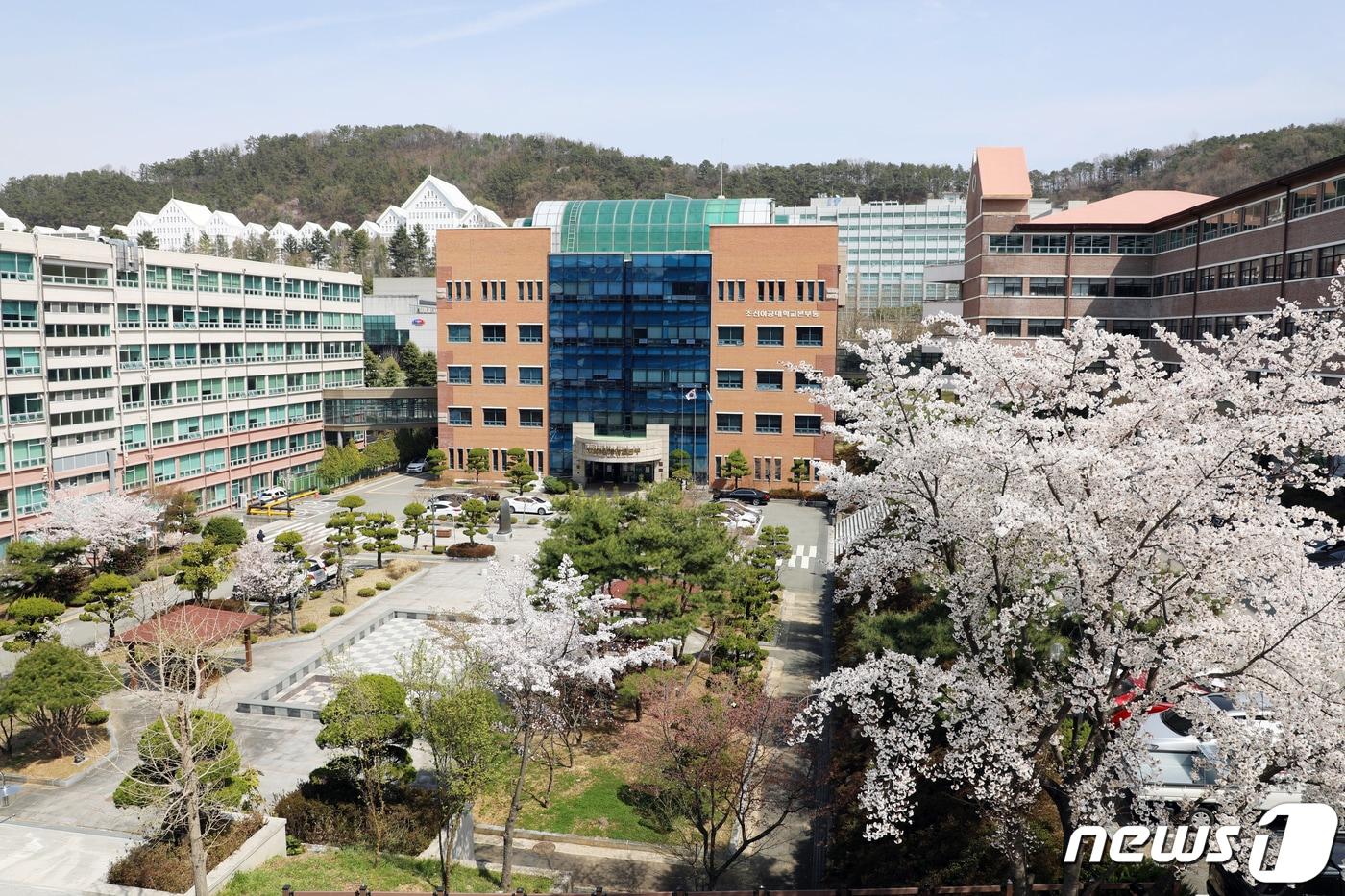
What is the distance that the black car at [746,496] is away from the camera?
44.5 metres

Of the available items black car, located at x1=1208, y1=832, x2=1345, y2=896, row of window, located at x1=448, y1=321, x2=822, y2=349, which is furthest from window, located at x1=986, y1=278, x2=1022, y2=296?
black car, located at x1=1208, y1=832, x2=1345, y2=896

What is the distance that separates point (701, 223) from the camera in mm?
47094

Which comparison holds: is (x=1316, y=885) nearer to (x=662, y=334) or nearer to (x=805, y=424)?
(x=805, y=424)

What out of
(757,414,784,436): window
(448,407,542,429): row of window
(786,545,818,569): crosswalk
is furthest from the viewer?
(448,407,542,429): row of window

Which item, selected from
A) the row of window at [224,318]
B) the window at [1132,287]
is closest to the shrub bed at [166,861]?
the row of window at [224,318]

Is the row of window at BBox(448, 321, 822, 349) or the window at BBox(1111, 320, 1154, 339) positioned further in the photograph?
the window at BBox(1111, 320, 1154, 339)

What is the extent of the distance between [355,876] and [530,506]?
94.5 ft

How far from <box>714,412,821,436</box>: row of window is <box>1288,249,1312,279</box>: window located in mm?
20471

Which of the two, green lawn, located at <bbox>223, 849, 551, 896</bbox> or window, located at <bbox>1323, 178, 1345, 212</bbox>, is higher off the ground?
window, located at <bbox>1323, 178, 1345, 212</bbox>

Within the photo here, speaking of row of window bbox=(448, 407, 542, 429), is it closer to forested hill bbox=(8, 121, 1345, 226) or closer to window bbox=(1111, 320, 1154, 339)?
window bbox=(1111, 320, 1154, 339)

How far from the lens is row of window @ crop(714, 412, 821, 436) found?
4603cm

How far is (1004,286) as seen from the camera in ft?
157

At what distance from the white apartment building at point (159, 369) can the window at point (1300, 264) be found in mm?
44156

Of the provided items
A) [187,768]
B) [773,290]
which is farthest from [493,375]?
[187,768]
